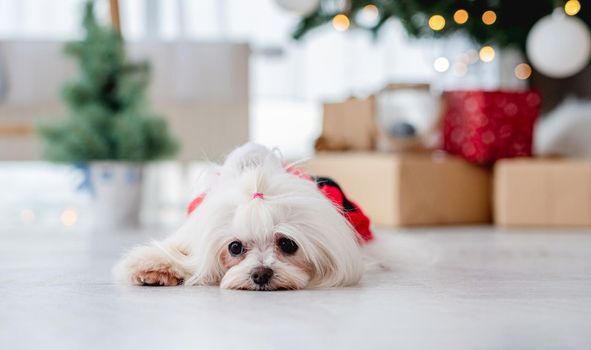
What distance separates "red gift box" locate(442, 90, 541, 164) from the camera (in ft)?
11.3

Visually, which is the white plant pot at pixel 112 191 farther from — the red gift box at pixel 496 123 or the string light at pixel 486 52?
the string light at pixel 486 52

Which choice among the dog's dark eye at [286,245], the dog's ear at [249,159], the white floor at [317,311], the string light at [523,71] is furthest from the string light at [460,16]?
the dog's dark eye at [286,245]

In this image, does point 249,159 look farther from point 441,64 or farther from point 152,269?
point 441,64

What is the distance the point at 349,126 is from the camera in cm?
374

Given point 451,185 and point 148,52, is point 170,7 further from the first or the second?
point 451,185

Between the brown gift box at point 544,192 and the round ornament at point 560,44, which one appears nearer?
the round ornament at point 560,44

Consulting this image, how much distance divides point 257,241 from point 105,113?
83.1 inches

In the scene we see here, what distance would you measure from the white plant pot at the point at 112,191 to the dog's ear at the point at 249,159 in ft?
5.81

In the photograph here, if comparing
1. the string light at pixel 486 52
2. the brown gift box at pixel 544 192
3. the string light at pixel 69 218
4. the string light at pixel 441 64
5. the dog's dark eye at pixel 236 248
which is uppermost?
the string light at pixel 486 52

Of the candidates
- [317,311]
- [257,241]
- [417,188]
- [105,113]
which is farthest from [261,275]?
[105,113]

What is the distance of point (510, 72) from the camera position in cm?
475

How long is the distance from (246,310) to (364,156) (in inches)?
88.8

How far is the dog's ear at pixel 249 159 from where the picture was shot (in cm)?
167

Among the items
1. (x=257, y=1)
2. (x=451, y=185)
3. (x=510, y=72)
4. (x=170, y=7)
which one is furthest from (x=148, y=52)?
(x=510, y=72)
